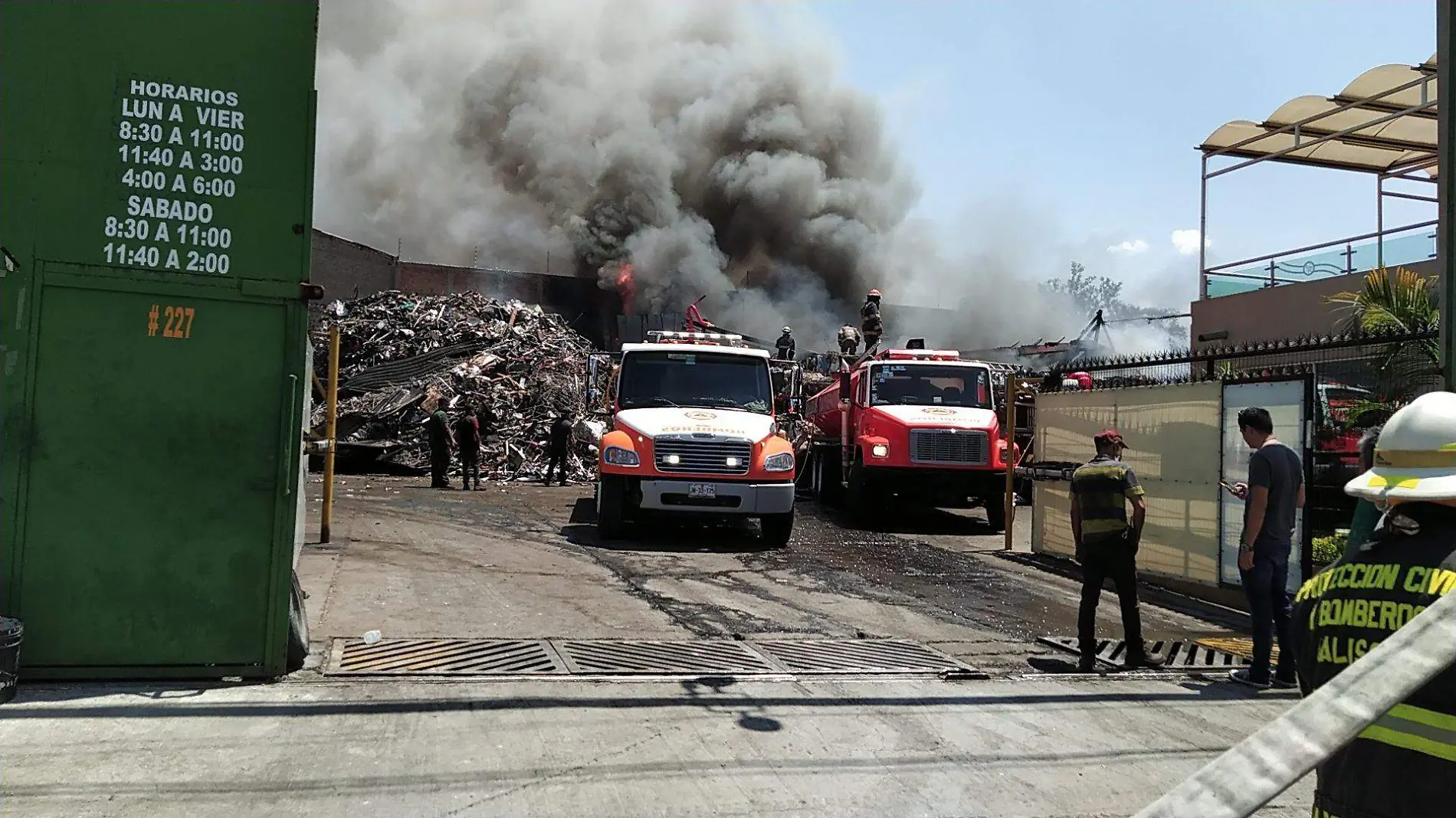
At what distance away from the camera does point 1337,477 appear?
29.5 feet

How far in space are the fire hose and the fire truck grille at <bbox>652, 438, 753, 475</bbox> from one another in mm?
9104

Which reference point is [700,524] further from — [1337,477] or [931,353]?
[1337,477]

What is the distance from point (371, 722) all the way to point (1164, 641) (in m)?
5.16

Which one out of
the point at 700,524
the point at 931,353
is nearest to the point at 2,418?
the point at 700,524

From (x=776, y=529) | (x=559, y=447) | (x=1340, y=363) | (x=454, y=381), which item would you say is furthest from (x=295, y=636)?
(x=454, y=381)

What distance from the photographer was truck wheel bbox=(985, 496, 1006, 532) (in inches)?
529

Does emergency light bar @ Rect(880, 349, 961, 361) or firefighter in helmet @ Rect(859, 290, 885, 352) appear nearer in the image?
emergency light bar @ Rect(880, 349, 961, 361)

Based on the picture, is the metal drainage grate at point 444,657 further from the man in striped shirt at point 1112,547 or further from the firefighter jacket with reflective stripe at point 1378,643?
the firefighter jacket with reflective stripe at point 1378,643

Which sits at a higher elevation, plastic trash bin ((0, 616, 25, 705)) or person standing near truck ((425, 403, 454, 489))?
person standing near truck ((425, 403, 454, 489))

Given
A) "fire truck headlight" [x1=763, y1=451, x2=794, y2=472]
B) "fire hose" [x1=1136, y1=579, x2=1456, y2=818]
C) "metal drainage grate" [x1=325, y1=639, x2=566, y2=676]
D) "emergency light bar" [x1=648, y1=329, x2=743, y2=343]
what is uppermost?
"emergency light bar" [x1=648, y1=329, x2=743, y2=343]

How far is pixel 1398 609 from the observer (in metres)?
1.90

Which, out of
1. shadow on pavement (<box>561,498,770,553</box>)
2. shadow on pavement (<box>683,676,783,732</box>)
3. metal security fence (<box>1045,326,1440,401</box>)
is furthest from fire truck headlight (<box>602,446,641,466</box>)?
shadow on pavement (<box>683,676,783,732</box>)

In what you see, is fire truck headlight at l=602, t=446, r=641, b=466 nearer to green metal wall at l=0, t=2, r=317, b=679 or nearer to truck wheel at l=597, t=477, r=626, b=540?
truck wheel at l=597, t=477, r=626, b=540

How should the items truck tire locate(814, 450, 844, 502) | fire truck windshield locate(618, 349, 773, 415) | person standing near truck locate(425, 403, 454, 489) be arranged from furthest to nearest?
person standing near truck locate(425, 403, 454, 489)
truck tire locate(814, 450, 844, 502)
fire truck windshield locate(618, 349, 773, 415)
